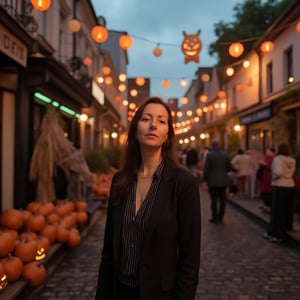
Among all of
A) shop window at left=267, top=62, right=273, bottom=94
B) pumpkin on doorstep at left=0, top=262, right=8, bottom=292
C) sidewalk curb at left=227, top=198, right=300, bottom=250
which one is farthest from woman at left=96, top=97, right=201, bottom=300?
shop window at left=267, top=62, right=273, bottom=94

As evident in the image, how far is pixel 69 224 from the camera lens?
21.9 ft

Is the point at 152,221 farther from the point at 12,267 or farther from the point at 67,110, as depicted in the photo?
the point at 67,110

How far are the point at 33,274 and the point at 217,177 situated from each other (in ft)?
18.8

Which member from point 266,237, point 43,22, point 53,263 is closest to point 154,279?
point 53,263

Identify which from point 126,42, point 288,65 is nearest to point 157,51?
point 126,42

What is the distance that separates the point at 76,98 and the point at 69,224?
24.4ft

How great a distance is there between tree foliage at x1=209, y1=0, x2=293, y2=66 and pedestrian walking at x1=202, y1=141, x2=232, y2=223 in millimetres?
21350

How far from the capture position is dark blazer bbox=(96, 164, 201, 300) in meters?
2.11

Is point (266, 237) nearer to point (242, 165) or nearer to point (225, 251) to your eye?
point (225, 251)

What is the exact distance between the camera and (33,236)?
5.37 metres

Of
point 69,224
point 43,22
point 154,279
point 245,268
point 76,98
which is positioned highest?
point 43,22

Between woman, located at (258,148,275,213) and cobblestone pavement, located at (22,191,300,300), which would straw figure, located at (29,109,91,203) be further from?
woman, located at (258,148,275,213)

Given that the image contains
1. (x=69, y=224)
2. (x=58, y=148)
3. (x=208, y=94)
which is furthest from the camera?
(x=208, y=94)

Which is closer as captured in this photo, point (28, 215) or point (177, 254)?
point (177, 254)
